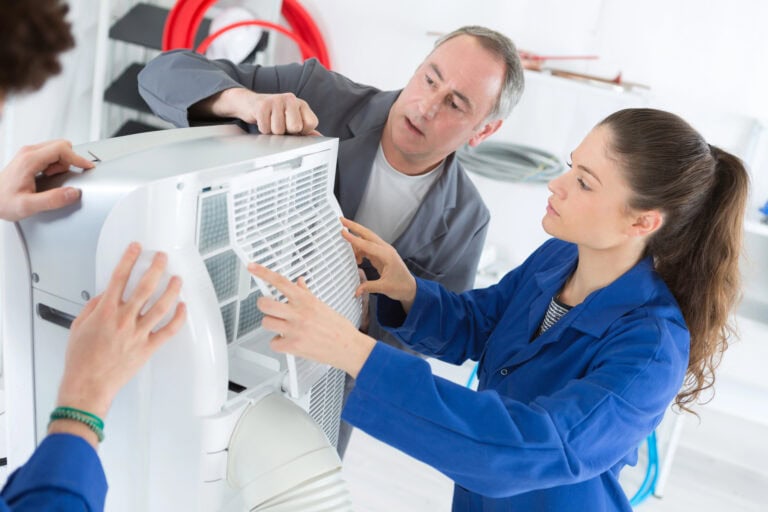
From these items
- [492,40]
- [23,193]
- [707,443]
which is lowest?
[707,443]

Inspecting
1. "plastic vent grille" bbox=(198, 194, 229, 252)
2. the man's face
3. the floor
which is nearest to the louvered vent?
"plastic vent grille" bbox=(198, 194, 229, 252)

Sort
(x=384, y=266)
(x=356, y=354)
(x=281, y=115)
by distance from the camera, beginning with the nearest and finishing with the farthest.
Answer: (x=356, y=354), (x=281, y=115), (x=384, y=266)

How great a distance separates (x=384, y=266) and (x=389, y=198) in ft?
1.21

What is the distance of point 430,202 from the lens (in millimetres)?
1647

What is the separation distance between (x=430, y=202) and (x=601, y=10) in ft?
4.71

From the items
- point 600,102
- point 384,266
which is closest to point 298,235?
point 384,266

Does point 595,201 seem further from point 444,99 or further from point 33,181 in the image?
point 33,181

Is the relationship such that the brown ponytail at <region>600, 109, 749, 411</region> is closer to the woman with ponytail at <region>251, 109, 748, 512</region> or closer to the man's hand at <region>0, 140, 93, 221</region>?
the woman with ponytail at <region>251, 109, 748, 512</region>

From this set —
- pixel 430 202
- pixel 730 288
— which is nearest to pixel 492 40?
pixel 430 202

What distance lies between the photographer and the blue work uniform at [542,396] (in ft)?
3.34

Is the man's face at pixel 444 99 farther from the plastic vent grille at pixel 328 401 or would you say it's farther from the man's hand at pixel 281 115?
the plastic vent grille at pixel 328 401

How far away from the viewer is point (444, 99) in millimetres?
1630

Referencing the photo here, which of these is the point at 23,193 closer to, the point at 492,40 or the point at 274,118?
the point at 274,118

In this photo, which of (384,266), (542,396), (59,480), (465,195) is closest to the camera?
(59,480)
